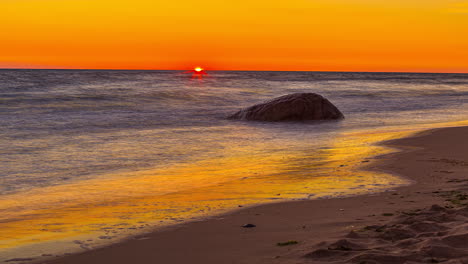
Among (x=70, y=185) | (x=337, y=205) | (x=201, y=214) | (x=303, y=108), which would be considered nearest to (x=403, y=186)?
(x=337, y=205)

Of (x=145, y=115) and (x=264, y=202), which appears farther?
(x=145, y=115)

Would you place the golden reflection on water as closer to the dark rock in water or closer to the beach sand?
the beach sand

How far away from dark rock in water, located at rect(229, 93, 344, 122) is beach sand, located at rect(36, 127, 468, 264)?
460 inches

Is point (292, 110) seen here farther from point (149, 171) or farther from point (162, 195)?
point (162, 195)

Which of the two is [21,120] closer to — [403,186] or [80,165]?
[80,165]

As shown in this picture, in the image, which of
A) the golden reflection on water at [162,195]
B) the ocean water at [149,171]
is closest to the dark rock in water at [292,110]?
the ocean water at [149,171]

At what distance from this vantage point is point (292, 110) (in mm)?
18516

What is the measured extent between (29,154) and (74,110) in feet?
38.6

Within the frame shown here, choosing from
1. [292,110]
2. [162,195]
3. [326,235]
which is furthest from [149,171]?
[292,110]

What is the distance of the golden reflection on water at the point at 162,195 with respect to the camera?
5086mm

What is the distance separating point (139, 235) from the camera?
4.89m

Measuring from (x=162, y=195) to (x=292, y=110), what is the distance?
40.4 feet

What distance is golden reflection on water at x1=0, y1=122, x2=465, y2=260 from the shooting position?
5.09m

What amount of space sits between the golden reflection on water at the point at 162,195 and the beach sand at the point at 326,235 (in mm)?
399
